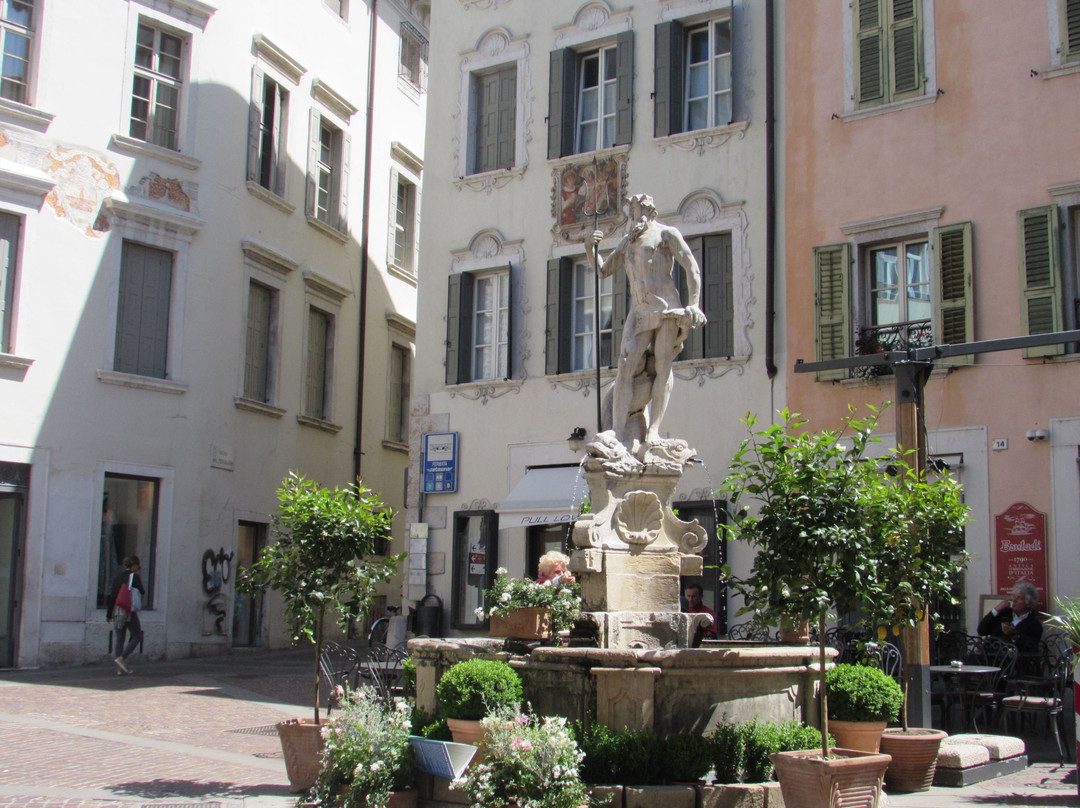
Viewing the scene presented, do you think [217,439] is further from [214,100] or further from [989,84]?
[989,84]

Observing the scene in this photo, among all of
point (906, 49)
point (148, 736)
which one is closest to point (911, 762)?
point (148, 736)

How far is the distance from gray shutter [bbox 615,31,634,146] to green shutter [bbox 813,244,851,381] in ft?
12.4

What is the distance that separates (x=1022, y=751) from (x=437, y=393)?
11707 mm

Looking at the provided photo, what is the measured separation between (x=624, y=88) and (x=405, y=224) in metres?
9.10

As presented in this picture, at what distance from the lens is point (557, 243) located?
18656 mm

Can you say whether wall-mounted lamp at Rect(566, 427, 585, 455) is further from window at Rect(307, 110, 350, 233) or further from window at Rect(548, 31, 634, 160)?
window at Rect(307, 110, 350, 233)

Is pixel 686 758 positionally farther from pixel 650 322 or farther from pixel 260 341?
pixel 260 341

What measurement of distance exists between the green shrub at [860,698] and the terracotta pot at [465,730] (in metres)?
2.48

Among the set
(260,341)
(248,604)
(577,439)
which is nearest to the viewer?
(577,439)

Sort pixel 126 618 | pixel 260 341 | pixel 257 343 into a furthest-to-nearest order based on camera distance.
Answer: pixel 260 341, pixel 257 343, pixel 126 618

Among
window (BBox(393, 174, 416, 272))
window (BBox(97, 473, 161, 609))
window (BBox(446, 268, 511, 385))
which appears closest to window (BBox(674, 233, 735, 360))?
window (BBox(446, 268, 511, 385))

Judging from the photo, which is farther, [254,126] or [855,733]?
[254,126]

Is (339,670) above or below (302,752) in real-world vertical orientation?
above

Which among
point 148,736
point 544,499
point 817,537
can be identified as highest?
point 544,499
